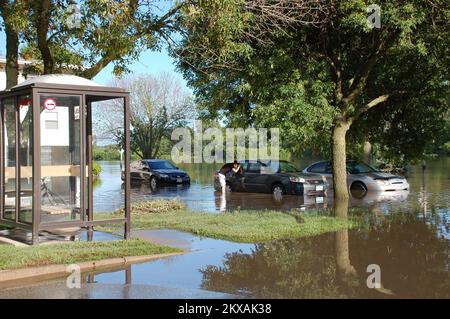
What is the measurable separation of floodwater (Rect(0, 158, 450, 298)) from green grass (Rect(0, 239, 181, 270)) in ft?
1.80

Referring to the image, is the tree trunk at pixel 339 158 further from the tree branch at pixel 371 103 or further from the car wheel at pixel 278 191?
the car wheel at pixel 278 191

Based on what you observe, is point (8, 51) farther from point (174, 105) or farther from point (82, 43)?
point (174, 105)

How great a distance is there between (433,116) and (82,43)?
13233mm

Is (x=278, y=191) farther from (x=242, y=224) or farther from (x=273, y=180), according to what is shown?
(x=242, y=224)

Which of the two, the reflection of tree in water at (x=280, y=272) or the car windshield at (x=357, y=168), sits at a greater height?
the car windshield at (x=357, y=168)

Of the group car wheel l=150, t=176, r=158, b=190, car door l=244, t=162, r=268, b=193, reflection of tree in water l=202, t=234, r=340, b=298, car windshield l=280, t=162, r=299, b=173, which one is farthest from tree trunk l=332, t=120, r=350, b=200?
car wheel l=150, t=176, r=158, b=190

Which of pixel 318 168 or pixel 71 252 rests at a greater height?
pixel 318 168

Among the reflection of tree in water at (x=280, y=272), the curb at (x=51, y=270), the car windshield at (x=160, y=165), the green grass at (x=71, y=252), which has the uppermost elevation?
the car windshield at (x=160, y=165)

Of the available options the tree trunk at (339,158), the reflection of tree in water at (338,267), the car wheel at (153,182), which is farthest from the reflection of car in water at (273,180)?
the reflection of tree in water at (338,267)

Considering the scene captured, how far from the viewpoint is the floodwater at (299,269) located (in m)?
6.53

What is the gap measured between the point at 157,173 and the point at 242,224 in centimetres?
1822

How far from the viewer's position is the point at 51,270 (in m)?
7.48

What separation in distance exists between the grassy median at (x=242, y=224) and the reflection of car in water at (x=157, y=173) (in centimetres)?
1432

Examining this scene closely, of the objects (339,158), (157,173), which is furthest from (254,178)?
(157,173)
